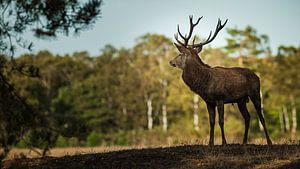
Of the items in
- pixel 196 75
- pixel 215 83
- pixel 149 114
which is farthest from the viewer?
pixel 149 114

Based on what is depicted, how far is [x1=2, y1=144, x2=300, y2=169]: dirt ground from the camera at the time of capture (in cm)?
888

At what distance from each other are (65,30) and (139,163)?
9.44 feet

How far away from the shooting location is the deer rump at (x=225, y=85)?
11.6 m

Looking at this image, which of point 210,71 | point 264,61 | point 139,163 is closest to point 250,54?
point 264,61

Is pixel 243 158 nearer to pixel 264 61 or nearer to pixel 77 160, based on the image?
pixel 77 160

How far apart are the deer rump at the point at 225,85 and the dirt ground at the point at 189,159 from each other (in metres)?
1.32

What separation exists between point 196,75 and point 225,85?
686mm

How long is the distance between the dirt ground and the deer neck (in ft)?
4.75

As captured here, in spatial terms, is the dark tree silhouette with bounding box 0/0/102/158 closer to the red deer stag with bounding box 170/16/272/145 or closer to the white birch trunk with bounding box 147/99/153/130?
the red deer stag with bounding box 170/16/272/145

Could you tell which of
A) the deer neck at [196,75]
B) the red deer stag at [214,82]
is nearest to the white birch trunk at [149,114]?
the red deer stag at [214,82]

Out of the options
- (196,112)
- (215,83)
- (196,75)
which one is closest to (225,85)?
(215,83)

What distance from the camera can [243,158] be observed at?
924cm

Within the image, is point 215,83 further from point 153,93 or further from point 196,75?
point 153,93

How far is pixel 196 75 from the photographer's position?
38.5ft
